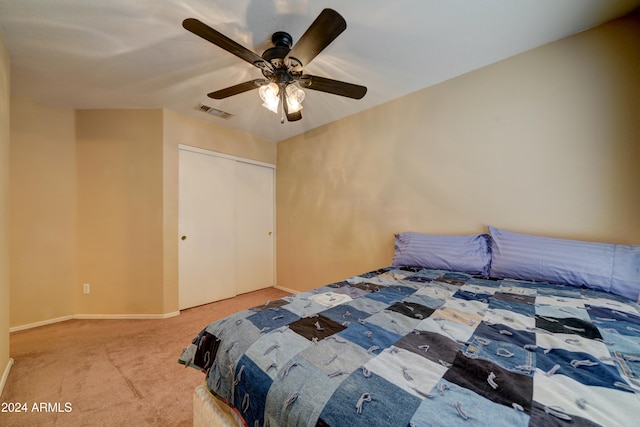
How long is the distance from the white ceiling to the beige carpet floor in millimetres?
2441

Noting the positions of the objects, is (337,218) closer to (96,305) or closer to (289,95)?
(289,95)

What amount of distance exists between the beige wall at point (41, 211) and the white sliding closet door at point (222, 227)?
3.92ft

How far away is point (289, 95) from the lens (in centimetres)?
167

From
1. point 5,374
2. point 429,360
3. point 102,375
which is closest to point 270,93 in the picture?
point 429,360

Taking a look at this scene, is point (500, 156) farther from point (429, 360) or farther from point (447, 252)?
point (429, 360)

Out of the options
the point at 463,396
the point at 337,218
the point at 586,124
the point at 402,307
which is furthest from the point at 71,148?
the point at 586,124

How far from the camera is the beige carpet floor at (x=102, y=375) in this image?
140cm

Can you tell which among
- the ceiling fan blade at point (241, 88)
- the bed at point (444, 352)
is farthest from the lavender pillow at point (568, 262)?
the ceiling fan blade at point (241, 88)

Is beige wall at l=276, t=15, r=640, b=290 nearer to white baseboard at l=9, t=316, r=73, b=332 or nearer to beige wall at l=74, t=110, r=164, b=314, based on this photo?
beige wall at l=74, t=110, r=164, b=314

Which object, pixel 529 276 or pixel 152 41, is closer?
pixel 529 276

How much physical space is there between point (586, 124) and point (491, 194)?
0.71 metres

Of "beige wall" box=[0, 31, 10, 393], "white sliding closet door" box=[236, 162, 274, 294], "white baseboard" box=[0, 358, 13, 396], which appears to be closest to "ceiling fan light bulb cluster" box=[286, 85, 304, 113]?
"beige wall" box=[0, 31, 10, 393]

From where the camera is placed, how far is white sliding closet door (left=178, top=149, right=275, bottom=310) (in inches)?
118

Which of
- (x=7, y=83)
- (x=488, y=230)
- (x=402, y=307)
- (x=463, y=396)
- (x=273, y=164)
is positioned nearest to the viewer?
(x=463, y=396)
